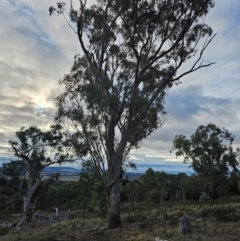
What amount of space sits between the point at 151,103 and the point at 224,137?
2233 centimetres

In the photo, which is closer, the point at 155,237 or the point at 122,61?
the point at 155,237

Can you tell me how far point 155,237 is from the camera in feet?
40.5

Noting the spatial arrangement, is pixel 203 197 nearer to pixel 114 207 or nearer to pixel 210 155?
pixel 210 155

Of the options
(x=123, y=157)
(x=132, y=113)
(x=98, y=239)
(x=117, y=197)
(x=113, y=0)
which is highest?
(x=113, y=0)

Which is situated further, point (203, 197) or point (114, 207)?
point (203, 197)

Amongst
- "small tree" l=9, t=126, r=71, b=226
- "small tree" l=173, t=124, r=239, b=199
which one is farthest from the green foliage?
"small tree" l=9, t=126, r=71, b=226

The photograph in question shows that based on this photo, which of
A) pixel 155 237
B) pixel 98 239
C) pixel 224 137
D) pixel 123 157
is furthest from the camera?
pixel 224 137

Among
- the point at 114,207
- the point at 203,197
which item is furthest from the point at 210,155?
the point at 114,207

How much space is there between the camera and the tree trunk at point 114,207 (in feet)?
51.9

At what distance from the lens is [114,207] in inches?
626

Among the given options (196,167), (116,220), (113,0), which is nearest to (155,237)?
(116,220)

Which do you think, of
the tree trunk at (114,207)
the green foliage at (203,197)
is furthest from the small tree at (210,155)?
the tree trunk at (114,207)

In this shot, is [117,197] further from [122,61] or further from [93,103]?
[122,61]

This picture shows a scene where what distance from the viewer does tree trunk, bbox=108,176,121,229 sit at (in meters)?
15.8
